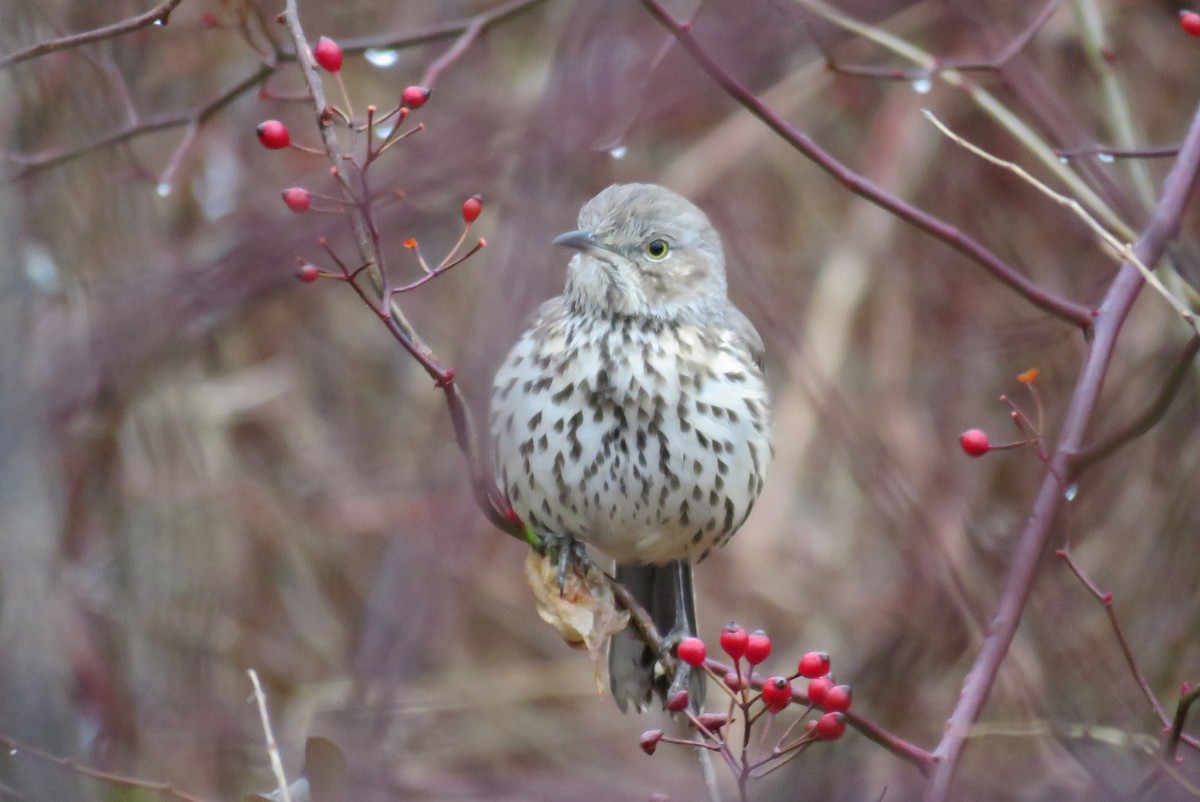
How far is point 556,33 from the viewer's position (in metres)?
7.04

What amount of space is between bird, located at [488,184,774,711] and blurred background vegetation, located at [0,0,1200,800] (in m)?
0.24

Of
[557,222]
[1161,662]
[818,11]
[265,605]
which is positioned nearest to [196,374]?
[265,605]

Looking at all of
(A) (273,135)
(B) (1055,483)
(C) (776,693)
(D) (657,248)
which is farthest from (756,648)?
(D) (657,248)

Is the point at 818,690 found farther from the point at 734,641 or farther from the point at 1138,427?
→ the point at 1138,427

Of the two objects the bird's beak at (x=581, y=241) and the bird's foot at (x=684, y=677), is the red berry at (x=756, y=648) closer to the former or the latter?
the bird's foot at (x=684, y=677)

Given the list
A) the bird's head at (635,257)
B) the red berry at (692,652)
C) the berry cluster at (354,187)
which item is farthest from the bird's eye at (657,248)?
the red berry at (692,652)

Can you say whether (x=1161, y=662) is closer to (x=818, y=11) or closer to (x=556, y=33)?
(x=818, y=11)

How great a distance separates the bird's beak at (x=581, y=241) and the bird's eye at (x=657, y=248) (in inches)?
6.2

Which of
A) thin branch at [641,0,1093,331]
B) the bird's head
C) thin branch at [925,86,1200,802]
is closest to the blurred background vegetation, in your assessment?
the bird's head

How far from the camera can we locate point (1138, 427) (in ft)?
8.92

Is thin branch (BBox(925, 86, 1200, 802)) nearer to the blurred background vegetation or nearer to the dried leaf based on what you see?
the blurred background vegetation

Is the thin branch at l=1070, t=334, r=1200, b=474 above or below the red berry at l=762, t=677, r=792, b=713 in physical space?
above

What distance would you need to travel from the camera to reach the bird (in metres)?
3.94

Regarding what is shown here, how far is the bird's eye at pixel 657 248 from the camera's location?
162 inches
